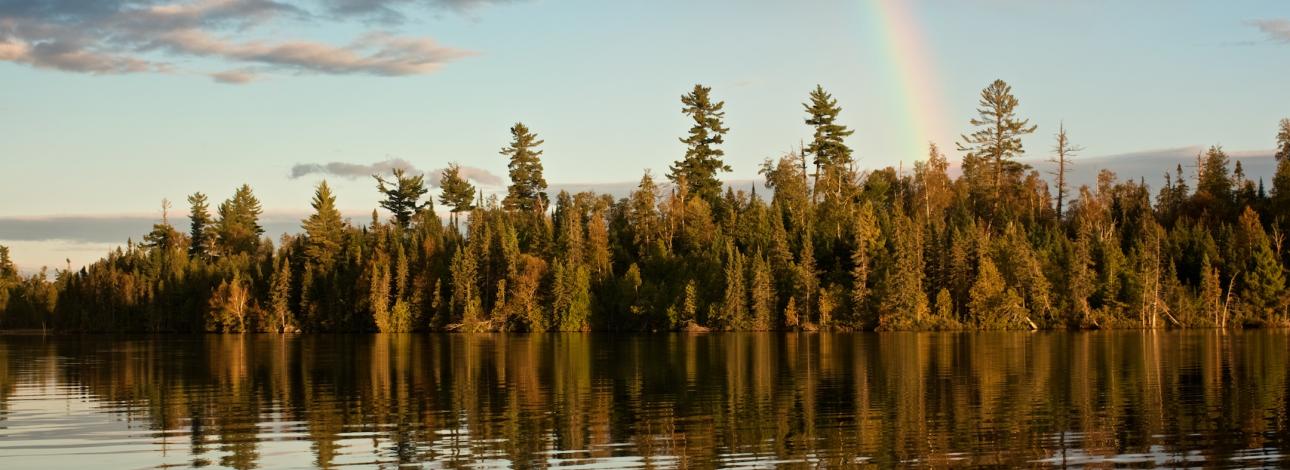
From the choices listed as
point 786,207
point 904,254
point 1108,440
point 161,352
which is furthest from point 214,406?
point 786,207

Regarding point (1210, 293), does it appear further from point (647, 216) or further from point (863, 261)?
point (647, 216)

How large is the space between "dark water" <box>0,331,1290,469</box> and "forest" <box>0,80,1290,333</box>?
231 ft

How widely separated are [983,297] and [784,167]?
164 feet

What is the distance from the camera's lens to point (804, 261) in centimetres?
15725

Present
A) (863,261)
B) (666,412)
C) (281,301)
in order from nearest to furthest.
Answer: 1. (666,412)
2. (863,261)
3. (281,301)

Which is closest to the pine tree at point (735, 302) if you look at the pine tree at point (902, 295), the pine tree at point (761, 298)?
the pine tree at point (761, 298)

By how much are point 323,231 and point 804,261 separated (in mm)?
78316

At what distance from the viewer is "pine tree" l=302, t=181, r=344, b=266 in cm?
18946

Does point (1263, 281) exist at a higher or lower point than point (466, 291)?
lower

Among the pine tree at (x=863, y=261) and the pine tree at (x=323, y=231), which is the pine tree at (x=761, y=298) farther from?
the pine tree at (x=323, y=231)

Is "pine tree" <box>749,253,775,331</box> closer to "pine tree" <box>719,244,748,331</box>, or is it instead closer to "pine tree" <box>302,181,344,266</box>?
"pine tree" <box>719,244,748,331</box>

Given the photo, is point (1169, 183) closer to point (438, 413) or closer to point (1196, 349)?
point (1196, 349)

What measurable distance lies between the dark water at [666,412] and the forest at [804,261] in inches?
2770

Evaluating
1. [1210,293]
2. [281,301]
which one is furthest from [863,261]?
[281,301]
